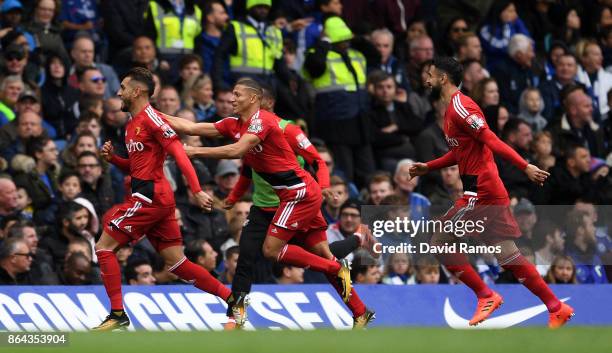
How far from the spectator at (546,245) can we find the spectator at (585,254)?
152 millimetres

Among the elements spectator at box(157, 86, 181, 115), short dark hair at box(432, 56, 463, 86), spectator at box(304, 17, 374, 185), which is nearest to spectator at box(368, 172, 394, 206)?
spectator at box(304, 17, 374, 185)

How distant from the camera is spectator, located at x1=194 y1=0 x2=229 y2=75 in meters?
20.6

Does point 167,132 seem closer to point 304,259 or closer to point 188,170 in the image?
point 188,170

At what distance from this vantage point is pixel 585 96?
72.4ft

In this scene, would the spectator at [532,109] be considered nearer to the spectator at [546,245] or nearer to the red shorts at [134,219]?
the spectator at [546,245]

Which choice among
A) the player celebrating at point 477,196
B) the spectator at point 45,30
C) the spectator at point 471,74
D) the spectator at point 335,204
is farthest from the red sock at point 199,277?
the spectator at point 471,74

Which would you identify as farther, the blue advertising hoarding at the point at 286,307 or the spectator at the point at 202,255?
the spectator at the point at 202,255

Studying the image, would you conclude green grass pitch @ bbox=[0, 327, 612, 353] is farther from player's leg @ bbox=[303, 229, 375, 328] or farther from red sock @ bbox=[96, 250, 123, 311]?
player's leg @ bbox=[303, 229, 375, 328]

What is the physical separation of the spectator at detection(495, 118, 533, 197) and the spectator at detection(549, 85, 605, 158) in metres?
1.17

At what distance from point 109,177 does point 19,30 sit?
254 centimetres

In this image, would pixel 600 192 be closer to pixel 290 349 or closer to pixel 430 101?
pixel 430 101

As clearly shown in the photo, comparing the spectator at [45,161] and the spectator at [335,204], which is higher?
the spectator at [45,161]

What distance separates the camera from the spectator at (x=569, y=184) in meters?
20.2
